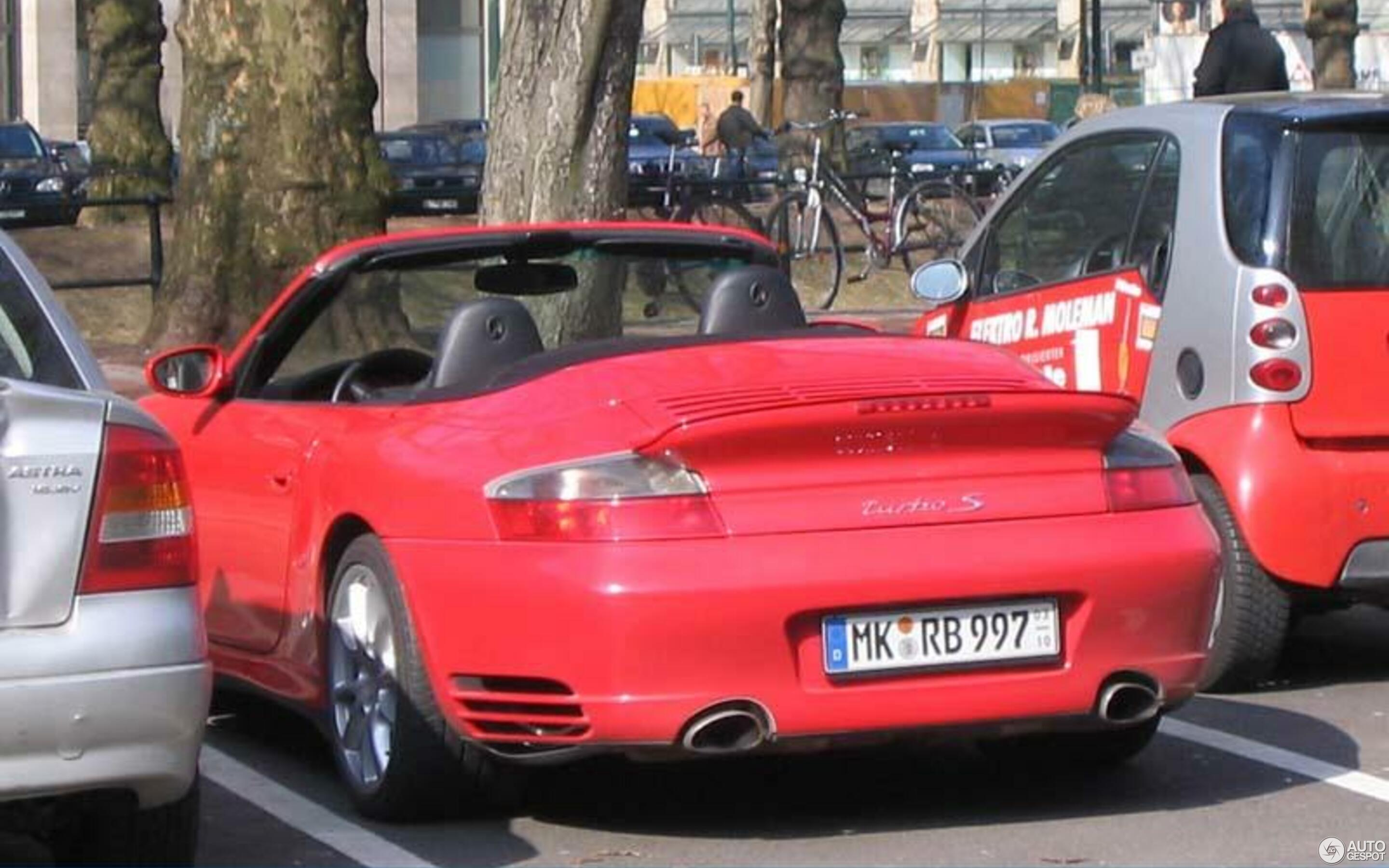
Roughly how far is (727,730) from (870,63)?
108 metres

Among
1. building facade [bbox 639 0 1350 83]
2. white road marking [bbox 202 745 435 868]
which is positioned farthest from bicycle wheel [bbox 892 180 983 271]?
building facade [bbox 639 0 1350 83]

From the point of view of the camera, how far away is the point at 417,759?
6.21 meters

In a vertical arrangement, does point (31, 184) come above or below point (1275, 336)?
below

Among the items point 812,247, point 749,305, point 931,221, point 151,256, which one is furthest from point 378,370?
point 931,221

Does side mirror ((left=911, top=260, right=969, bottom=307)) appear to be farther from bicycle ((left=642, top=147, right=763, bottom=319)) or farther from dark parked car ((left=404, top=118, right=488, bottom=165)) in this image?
dark parked car ((left=404, top=118, right=488, bottom=165))

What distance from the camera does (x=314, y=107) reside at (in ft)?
52.6

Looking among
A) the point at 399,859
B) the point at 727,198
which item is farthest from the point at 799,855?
the point at 727,198

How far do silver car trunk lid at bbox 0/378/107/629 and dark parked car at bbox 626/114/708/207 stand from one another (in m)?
17.6

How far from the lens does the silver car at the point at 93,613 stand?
506 centimetres

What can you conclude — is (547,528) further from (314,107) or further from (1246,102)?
(314,107)

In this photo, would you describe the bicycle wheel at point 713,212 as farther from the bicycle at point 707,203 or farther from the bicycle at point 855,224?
the bicycle at point 855,224

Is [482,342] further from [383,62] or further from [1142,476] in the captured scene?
[383,62]

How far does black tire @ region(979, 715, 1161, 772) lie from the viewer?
6770 millimetres

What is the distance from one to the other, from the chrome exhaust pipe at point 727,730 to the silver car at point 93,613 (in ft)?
3.50
